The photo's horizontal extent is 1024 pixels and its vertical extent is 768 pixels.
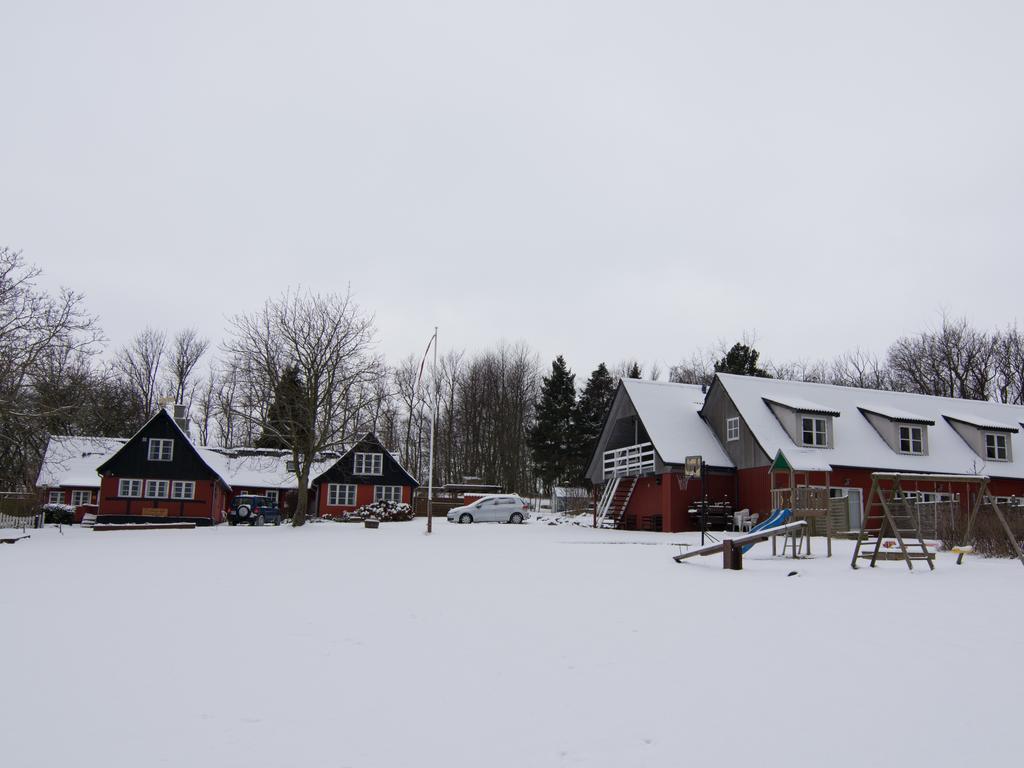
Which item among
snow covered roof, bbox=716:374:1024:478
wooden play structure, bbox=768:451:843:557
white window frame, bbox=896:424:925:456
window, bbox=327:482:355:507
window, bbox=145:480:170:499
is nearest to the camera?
wooden play structure, bbox=768:451:843:557

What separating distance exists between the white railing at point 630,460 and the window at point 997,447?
651 inches

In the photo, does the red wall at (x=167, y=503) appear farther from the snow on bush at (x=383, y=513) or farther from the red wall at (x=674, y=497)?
the red wall at (x=674, y=497)

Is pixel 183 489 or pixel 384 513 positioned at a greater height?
pixel 183 489

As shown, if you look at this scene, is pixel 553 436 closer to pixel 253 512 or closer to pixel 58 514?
pixel 253 512

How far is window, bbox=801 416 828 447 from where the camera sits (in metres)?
33.0

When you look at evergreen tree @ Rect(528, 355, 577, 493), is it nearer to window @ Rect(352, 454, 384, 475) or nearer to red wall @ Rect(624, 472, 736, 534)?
window @ Rect(352, 454, 384, 475)

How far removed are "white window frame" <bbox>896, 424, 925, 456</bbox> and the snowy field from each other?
24211 millimetres

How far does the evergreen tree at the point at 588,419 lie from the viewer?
64.4m

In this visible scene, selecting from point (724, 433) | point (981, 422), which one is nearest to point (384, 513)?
point (724, 433)

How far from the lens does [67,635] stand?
7.99 m

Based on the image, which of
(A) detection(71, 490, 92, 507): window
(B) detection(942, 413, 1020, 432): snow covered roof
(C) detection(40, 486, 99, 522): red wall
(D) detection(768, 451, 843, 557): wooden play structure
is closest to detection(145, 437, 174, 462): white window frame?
(C) detection(40, 486, 99, 522): red wall

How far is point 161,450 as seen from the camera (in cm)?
4109

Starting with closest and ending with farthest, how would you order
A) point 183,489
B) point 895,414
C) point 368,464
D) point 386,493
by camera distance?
point 895,414 < point 183,489 < point 368,464 < point 386,493

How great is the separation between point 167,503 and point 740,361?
141ft
